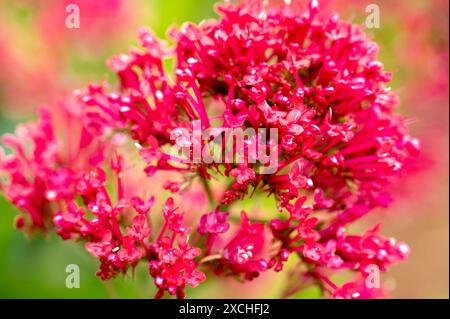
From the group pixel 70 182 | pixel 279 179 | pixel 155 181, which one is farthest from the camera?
pixel 155 181

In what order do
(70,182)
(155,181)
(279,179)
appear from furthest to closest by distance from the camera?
(155,181)
(70,182)
(279,179)

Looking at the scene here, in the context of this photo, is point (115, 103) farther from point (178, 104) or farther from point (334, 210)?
point (334, 210)

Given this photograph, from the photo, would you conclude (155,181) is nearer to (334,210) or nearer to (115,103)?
(115,103)

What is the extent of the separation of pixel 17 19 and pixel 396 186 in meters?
1.89

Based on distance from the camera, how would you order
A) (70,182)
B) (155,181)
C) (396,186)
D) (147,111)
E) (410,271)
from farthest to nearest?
(410,271) < (396,186) < (155,181) < (70,182) < (147,111)

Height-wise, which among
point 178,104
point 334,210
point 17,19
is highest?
point 17,19
